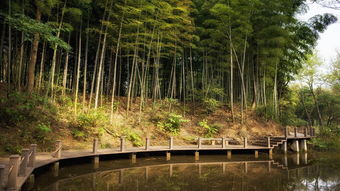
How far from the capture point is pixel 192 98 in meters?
16.4

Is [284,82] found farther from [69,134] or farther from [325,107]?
[69,134]

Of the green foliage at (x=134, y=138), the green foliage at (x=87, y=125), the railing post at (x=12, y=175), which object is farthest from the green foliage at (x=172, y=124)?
the railing post at (x=12, y=175)

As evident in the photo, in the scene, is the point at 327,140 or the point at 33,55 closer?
the point at 33,55

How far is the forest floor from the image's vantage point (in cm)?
805

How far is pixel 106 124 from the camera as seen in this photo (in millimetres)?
11023

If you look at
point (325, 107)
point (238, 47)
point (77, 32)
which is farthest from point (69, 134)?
point (325, 107)

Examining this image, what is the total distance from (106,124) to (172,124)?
3.75m

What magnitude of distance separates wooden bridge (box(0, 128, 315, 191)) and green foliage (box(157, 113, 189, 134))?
1.61m

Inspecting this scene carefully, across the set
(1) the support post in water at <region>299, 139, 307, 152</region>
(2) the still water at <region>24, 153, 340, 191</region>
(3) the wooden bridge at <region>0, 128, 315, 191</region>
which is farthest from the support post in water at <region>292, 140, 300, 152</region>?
(2) the still water at <region>24, 153, 340, 191</region>

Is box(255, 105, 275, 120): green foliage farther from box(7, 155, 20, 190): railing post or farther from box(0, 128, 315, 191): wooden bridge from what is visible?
box(7, 155, 20, 190): railing post

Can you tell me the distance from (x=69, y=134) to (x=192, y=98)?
9.38 metres

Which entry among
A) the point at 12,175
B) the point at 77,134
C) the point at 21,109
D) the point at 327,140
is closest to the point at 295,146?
the point at 327,140

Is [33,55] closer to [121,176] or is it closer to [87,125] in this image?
[87,125]

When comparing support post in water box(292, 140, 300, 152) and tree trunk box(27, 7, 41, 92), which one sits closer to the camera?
tree trunk box(27, 7, 41, 92)
